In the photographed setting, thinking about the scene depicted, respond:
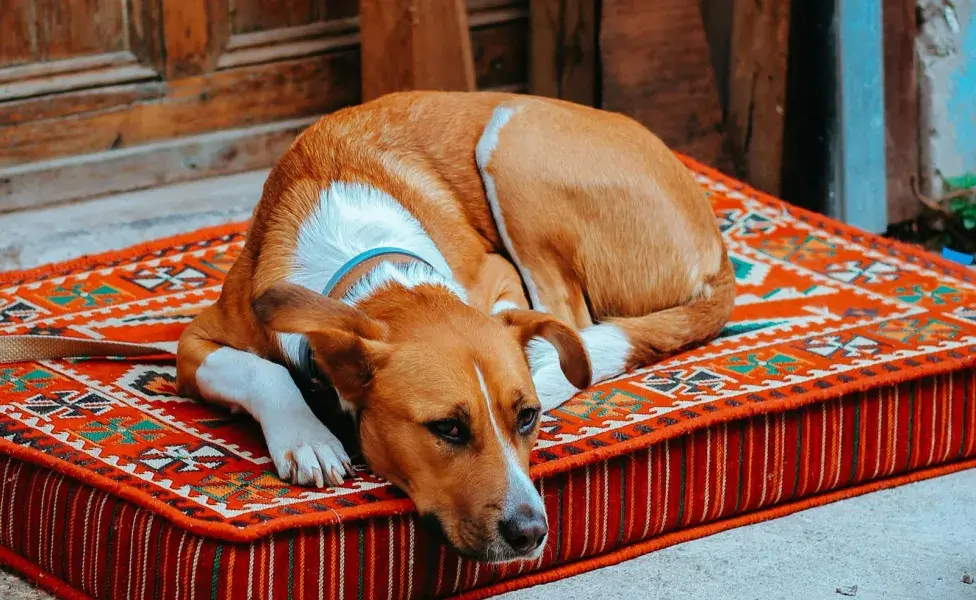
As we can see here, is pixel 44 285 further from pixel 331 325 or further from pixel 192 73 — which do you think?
pixel 331 325

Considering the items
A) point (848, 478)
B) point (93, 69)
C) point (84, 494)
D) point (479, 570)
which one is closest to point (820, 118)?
point (848, 478)

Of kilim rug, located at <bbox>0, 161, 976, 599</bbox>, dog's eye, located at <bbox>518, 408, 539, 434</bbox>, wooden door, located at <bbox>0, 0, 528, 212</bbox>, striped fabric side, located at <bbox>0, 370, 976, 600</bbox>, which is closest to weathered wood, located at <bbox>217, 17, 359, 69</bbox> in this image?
wooden door, located at <bbox>0, 0, 528, 212</bbox>

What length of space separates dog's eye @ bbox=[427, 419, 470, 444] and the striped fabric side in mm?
222

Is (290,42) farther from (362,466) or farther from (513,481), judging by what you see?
(513,481)

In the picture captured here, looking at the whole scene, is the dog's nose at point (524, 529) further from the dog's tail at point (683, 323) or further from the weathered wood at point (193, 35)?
the weathered wood at point (193, 35)

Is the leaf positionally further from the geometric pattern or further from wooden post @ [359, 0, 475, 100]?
wooden post @ [359, 0, 475, 100]

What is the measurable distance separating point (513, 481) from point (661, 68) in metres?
3.13

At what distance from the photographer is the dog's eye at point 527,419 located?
2.81 meters

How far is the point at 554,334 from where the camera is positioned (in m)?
3.01

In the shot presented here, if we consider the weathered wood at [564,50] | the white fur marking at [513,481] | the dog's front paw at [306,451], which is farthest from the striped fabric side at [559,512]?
the weathered wood at [564,50]

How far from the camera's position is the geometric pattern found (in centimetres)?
287

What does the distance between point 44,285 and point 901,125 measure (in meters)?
3.23

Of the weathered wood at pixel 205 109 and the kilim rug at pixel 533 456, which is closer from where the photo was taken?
the kilim rug at pixel 533 456

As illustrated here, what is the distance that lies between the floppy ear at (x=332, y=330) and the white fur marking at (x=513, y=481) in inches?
8.8
